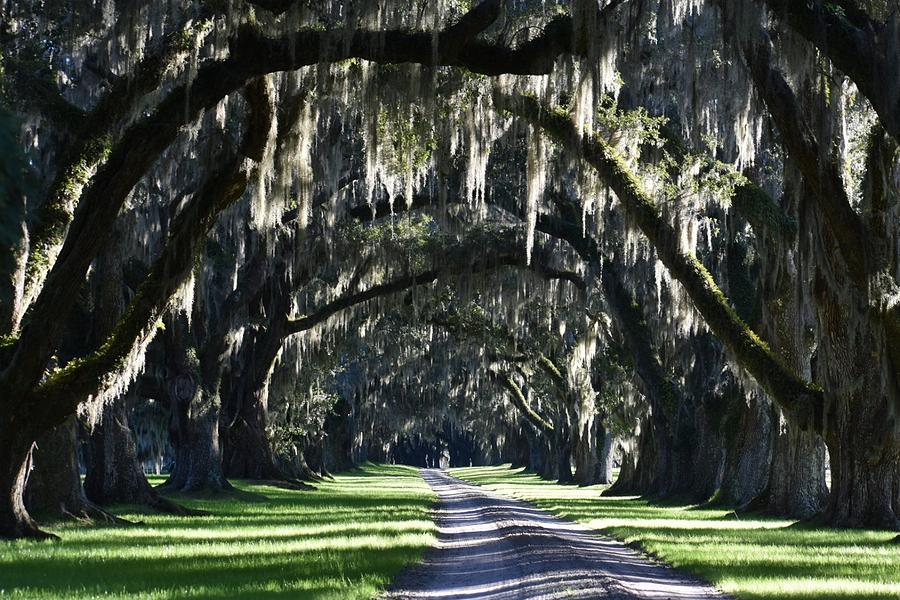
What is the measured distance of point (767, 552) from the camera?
13211 mm

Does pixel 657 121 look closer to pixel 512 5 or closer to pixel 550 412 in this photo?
pixel 512 5

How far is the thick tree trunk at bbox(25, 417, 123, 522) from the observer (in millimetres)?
17094

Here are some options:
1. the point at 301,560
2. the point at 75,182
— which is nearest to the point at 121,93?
the point at 75,182

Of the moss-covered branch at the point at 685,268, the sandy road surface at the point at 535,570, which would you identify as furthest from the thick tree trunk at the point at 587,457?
the moss-covered branch at the point at 685,268

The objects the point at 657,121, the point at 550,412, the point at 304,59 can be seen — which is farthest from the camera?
the point at 550,412

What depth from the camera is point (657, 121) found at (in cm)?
1884

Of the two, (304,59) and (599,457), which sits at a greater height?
(304,59)

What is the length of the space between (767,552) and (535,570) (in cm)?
357

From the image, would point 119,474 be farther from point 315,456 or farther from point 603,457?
point 315,456

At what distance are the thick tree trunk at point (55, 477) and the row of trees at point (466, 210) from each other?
0.04m

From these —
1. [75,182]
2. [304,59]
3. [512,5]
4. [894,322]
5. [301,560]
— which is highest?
[512,5]

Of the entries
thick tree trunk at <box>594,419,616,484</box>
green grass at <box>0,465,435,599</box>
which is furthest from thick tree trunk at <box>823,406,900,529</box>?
thick tree trunk at <box>594,419,616,484</box>

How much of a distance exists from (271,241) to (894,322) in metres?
14.8

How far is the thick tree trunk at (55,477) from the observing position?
56.1 ft
